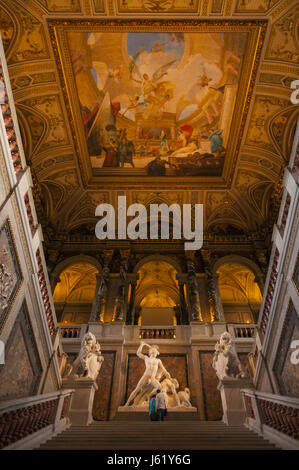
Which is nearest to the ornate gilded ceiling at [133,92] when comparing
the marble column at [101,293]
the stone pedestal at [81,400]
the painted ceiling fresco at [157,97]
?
the painted ceiling fresco at [157,97]

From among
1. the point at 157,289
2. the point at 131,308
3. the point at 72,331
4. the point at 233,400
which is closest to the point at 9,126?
the point at 233,400

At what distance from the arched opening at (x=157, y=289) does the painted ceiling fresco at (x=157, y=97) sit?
482 centimetres

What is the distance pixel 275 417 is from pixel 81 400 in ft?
14.1

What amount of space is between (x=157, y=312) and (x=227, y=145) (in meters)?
7.93

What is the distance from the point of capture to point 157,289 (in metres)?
17.4

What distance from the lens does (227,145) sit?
13.1 meters

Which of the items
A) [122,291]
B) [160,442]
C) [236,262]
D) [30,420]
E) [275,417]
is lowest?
[160,442]

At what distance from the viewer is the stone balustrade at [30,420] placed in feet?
11.4

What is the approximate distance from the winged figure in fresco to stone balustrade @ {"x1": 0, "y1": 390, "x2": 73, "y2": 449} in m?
10.5

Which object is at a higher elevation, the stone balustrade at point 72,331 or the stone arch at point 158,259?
the stone arch at point 158,259

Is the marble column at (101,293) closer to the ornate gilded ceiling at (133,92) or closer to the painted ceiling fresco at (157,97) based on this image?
the ornate gilded ceiling at (133,92)

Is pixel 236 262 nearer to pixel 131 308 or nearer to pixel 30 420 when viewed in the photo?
pixel 131 308
